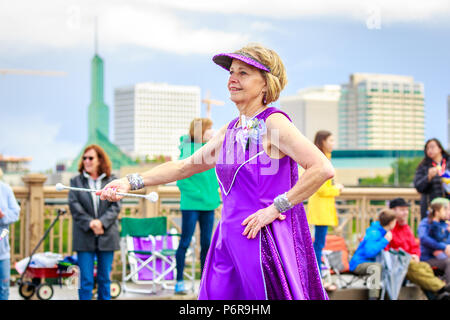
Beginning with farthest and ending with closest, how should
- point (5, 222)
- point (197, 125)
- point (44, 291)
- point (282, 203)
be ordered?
point (44, 291), point (197, 125), point (5, 222), point (282, 203)

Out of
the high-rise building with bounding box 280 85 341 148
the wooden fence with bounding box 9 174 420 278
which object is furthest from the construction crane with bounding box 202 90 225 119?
the wooden fence with bounding box 9 174 420 278

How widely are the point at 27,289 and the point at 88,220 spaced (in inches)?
65.4

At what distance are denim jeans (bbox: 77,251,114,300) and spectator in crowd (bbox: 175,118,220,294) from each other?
95 centimetres

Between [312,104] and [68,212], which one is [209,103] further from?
[68,212]

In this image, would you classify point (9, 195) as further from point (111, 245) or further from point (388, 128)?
point (388, 128)

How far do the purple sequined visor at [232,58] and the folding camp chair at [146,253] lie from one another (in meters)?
4.74

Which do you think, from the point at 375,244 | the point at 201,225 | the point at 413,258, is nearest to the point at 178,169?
the point at 201,225

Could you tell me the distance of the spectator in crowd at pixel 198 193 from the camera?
6945 millimetres

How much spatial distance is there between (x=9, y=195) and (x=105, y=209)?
899 millimetres

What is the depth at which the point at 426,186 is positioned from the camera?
866 cm

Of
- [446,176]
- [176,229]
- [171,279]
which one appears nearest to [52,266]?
[171,279]

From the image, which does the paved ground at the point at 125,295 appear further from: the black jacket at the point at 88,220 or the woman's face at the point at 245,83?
the woman's face at the point at 245,83

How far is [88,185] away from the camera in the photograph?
6613mm

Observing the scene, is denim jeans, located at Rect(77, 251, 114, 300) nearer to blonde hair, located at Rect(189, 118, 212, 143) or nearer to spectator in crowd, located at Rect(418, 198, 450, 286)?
blonde hair, located at Rect(189, 118, 212, 143)
